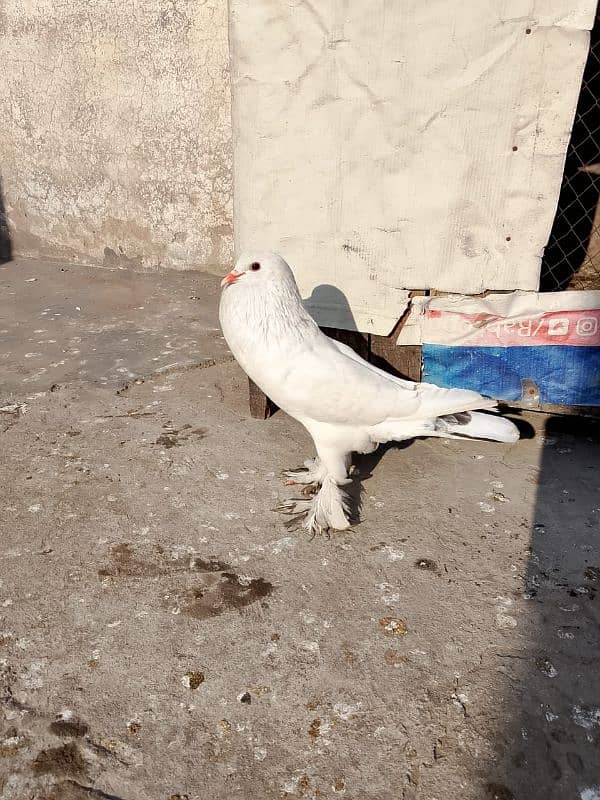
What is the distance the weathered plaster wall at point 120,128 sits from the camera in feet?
18.1

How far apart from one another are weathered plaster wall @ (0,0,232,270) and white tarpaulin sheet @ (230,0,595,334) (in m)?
2.64

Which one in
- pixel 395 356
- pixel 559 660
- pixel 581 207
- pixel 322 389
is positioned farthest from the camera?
pixel 581 207

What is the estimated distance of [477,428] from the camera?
2910 mm

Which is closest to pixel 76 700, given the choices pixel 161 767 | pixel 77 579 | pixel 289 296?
pixel 161 767

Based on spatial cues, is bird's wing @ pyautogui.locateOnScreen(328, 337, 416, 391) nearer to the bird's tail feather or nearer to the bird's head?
the bird's tail feather

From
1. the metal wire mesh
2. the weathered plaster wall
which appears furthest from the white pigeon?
the weathered plaster wall

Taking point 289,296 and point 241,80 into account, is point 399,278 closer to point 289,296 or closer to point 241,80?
point 289,296

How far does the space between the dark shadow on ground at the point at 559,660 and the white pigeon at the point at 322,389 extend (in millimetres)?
477

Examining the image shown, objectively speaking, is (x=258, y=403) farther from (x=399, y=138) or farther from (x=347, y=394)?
(x=399, y=138)

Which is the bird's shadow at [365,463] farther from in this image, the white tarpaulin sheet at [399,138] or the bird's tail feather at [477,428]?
the white tarpaulin sheet at [399,138]

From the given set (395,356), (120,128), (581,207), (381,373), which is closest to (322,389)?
(381,373)

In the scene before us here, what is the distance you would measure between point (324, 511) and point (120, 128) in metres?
4.70

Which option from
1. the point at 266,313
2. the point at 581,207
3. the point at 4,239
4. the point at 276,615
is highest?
the point at 581,207

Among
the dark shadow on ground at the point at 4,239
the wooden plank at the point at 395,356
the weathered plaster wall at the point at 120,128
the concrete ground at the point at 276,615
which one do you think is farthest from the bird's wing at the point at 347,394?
the dark shadow on ground at the point at 4,239
